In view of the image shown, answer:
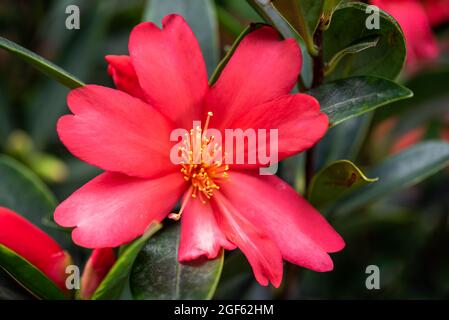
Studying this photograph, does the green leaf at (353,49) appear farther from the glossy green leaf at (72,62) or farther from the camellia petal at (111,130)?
the glossy green leaf at (72,62)

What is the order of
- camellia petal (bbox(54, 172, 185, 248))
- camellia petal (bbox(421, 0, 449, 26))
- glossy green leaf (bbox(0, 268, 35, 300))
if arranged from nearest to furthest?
camellia petal (bbox(54, 172, 185, 248)) → glossy green leaf (bbox(0, 268, 35, 300)) → camellia petal (bbox(421, 0, 449, 26))

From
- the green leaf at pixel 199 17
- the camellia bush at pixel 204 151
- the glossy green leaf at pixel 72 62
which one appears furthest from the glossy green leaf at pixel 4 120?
the camellia bush at pixel 204 151

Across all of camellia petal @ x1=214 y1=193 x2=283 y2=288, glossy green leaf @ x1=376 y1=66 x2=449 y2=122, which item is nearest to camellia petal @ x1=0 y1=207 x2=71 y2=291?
camellia petal @ x1=214 y1=193 x2=283 y2=288

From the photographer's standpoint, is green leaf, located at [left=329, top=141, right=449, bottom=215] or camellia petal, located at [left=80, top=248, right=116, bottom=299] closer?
camellia petal, located at [left=80, top=248, right=116, bottom=299]

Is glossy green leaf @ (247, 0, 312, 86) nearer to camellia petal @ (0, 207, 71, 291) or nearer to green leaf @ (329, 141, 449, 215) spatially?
green leaf @ (329, 141, 449, 215)

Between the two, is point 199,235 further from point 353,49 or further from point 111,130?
point 353,49
